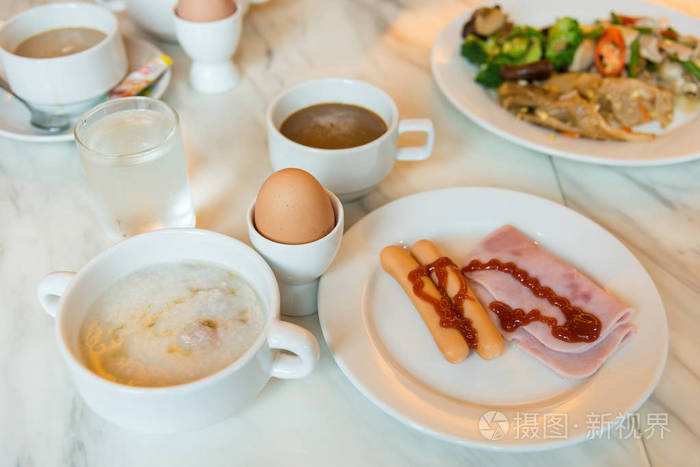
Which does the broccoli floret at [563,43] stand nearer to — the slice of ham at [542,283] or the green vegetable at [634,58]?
the green vegetable at [634,58]

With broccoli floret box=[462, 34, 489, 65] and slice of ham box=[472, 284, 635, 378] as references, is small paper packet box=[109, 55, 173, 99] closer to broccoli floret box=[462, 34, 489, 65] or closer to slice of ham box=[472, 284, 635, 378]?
broccoli floret box=[462, 34, 489, 65]

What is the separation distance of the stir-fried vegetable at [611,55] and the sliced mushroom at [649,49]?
5cm

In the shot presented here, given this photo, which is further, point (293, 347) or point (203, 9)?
point (203, 9)

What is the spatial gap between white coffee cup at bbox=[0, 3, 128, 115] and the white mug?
0.66 feet

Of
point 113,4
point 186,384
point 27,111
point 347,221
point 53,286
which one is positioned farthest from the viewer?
point 113,4

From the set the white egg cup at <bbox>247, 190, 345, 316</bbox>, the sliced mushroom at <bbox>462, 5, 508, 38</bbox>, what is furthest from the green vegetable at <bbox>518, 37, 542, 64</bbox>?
the white egg cup at <bbox>247, 190, 345, 316</bbox>

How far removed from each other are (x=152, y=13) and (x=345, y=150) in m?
0.87

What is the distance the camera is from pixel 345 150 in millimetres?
1187

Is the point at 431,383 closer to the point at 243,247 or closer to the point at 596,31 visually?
the point at 243,247

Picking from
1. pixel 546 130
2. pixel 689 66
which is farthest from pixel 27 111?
pixel 689 66

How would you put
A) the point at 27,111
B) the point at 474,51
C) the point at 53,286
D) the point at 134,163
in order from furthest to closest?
the point at 474,51, the point at 27,111, the point at 134,163, the point at 53,286

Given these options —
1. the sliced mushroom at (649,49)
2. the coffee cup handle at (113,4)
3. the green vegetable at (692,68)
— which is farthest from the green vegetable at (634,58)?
the coffee cup handle at (113,4)

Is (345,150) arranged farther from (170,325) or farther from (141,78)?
(141,78)

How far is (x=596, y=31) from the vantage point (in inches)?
68.8
